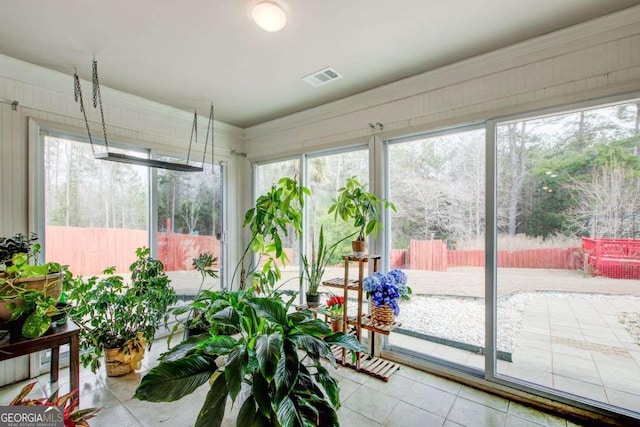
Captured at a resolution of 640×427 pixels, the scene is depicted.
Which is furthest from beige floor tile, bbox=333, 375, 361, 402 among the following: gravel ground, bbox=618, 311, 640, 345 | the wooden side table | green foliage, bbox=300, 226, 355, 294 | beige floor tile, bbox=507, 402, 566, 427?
gravel ground, bbox=618, 311, 640, 345

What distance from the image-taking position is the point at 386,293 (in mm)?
2502

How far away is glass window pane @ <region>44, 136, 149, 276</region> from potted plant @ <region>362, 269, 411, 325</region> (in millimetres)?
2476

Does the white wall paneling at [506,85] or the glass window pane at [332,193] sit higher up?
the white wall paneling at [506,85]

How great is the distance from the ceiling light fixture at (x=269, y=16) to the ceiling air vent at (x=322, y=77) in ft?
2.35

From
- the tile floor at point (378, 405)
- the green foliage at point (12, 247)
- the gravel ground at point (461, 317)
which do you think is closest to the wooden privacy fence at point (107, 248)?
the green foliage at point (12, 247)

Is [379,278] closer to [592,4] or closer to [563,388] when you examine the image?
[563,388]

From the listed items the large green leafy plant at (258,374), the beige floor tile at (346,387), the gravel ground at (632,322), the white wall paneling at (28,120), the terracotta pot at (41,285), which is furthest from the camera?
the white wall paneling at (28,120)

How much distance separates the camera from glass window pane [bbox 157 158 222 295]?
11.2ft

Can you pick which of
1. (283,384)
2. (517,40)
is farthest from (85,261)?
(517,40)

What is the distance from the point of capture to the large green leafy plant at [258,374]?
48.4 inches

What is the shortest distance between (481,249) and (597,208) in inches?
30.6

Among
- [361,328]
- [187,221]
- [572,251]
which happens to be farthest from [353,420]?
[187,221]

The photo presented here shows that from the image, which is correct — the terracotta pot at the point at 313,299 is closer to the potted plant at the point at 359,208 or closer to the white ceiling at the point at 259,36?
the potted plant at the point at 359,208

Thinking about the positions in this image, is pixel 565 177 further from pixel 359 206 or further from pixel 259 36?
pixel 259 36
